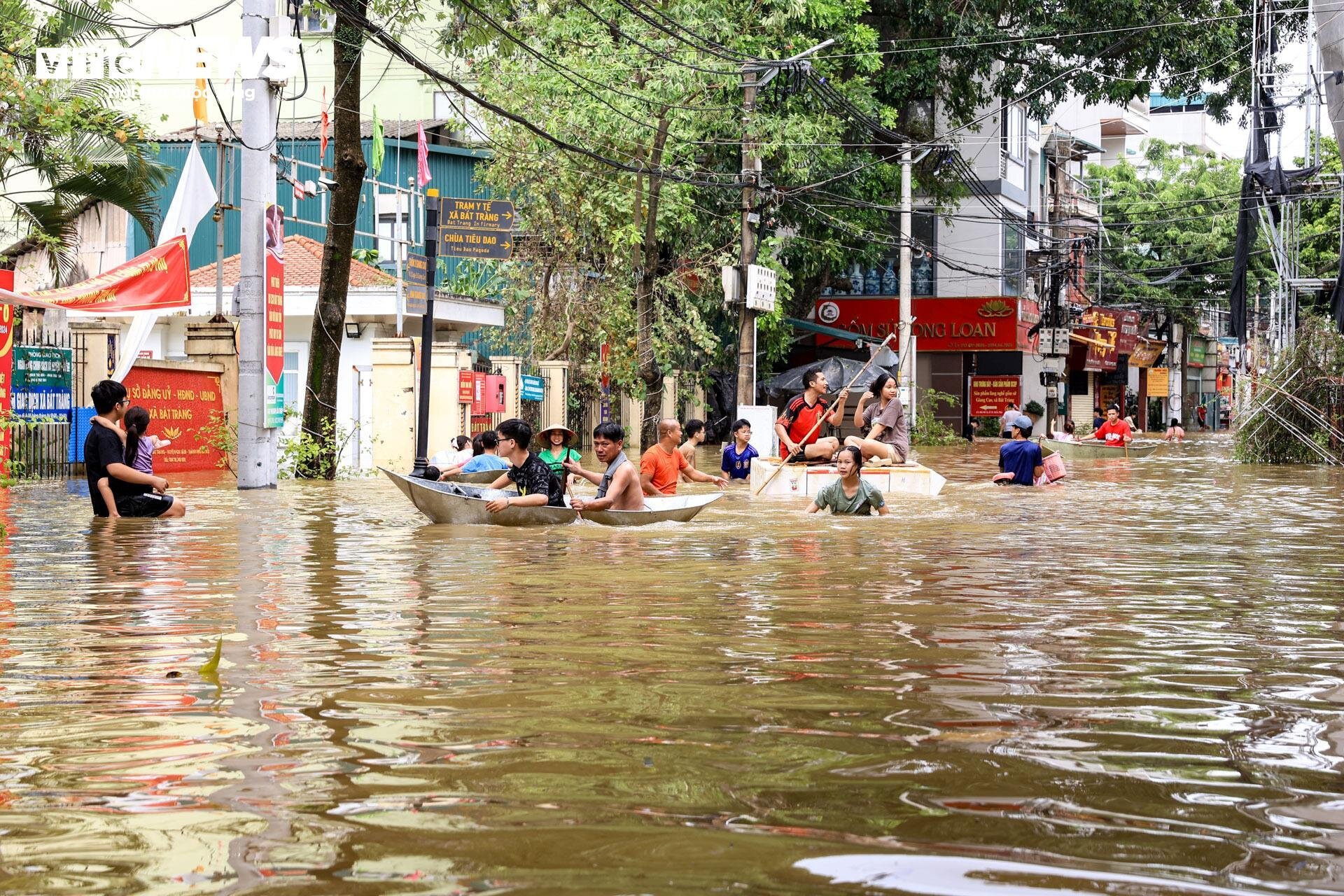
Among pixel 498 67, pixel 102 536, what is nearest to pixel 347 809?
pixel 102 536

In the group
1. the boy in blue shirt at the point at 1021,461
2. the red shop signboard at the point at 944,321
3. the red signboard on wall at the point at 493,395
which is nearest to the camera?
the boy in blue shirt at the point at 1021,461

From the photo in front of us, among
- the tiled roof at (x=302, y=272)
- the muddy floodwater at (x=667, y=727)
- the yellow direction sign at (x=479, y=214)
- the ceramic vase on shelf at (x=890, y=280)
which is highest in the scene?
the ceramic vase on shelf at (x=890, y=280)

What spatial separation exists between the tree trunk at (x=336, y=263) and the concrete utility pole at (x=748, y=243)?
7963mm

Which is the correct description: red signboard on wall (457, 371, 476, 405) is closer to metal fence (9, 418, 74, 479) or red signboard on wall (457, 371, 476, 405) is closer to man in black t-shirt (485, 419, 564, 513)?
metal fence (9, 418, 74, 479)

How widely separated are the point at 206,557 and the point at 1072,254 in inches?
1889

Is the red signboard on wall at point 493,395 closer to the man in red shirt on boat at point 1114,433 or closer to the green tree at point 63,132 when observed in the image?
the green tree at point 63,132

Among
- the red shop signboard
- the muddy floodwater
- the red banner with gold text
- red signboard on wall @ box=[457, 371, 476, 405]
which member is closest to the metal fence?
the red banner with gold text

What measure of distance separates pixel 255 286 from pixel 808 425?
7.72 metres

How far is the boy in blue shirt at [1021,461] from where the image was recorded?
2280cm

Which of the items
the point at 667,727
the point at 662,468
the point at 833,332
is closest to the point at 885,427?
the point at 662,468

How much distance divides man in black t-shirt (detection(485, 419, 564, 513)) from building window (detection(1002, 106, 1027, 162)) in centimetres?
4011

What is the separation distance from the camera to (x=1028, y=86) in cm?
4250

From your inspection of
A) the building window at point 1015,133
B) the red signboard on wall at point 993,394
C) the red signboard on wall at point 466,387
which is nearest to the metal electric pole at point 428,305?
the red signboard on wall at point 466,387

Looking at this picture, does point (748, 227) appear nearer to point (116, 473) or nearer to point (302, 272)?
point (302, 272)
